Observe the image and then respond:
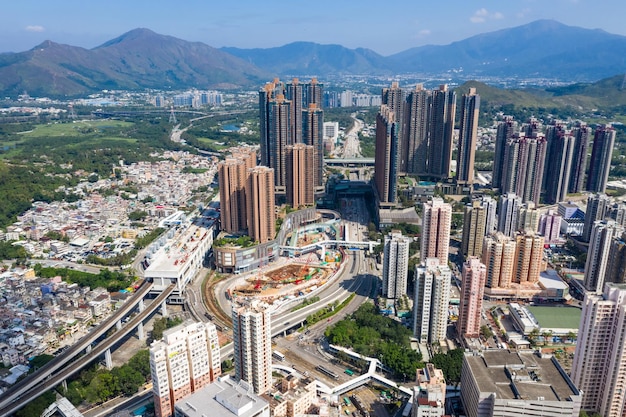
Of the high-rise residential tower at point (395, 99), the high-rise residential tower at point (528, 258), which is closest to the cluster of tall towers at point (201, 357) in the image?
the high-rise residential tower at point (528, 258)

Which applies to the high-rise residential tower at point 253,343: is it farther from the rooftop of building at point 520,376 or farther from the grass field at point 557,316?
the grass field at point 557,316

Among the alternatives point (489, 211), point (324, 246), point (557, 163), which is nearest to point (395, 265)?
point (324, 246)

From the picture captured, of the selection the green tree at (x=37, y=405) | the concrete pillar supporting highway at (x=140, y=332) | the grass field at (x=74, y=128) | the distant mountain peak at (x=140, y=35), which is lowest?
the concrete pillar supporting highway at (x=140, y=332)

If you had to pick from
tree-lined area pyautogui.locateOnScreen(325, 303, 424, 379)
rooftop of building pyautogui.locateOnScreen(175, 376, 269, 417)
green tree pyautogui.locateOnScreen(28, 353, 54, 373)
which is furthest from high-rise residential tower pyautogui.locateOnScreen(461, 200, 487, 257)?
green tree pyautogui.locateOnScreen(28, 353, 54, 373)

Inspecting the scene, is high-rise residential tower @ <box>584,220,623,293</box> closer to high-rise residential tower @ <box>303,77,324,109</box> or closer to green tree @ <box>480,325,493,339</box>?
green tree @ <box>480,325,493,339</box>

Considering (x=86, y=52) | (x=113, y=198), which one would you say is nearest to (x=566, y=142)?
(x=113, y=198)

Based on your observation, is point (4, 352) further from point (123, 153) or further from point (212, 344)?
point (123, 153)

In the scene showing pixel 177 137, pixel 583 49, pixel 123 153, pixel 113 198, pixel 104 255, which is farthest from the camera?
pixel 583 49
